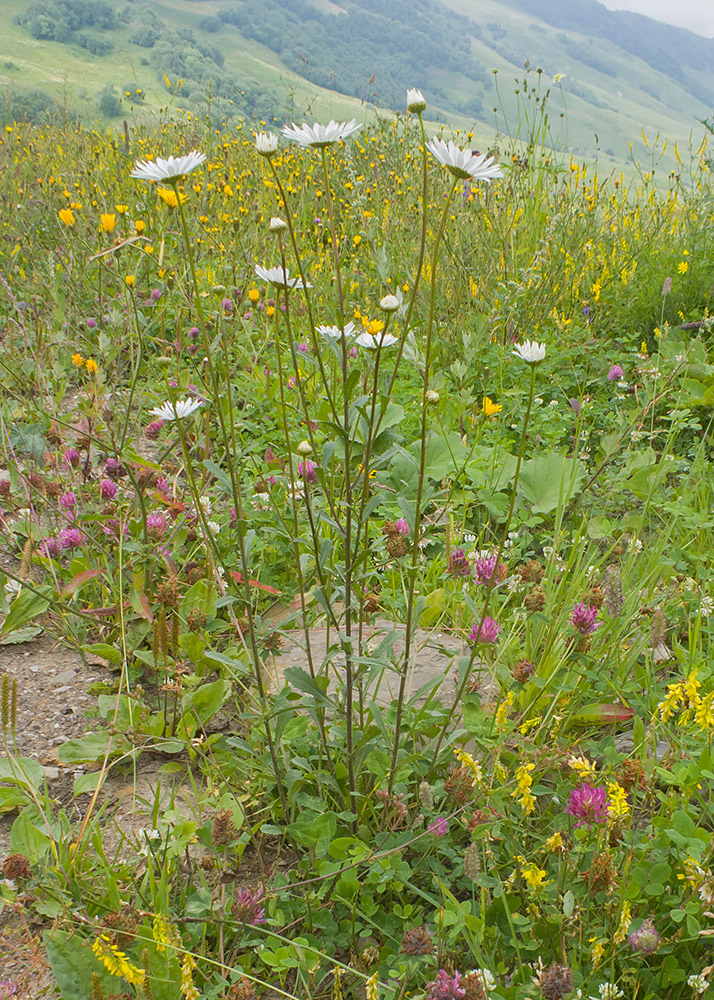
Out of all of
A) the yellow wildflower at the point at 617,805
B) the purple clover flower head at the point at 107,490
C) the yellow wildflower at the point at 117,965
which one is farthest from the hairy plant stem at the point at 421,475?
the purple clover flower head at the point at 107,490

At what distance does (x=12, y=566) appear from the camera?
2.09 m

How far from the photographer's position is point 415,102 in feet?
2.93

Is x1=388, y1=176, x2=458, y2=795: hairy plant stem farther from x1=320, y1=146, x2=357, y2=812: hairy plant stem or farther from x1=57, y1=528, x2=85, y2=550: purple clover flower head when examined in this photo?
x1=57, y1=528, x2=85, y2=550: purple clover flower head

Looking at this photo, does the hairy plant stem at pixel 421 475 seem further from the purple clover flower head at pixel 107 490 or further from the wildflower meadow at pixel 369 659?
the purple clover flower head at pixel 107 490

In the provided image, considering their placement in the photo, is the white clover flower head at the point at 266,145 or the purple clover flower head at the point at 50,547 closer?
the white clover flower head at the point at 266,145

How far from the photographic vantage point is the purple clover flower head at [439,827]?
1.14 meters

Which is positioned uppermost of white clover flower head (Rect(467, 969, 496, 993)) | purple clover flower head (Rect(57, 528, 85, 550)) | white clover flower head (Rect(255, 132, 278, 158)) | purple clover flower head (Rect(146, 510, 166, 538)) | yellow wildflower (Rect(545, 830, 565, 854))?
white clover flower head (Rect(255, 132, 278, 158))

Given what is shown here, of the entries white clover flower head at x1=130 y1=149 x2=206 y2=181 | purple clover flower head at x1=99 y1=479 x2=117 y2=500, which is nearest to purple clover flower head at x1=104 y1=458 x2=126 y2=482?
purple clover flower head at x1=99 y1=479 x2=117 y2=500

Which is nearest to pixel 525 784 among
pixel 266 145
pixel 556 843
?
pixel 556 843

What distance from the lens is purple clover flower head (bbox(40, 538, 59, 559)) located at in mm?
1927

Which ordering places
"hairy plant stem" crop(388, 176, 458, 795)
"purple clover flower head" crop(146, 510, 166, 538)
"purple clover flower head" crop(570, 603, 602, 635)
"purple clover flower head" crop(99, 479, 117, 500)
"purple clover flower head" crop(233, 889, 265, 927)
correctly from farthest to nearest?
"purple clover flower head" crop(99, 479, 117, 500) → "purple clover flower head" crop(146, 510, 166, 538) → "purple clover flower head" crop(570, 603, 602, 635) → "purple clover flower head" crop(233, 889, 265, 927) → "hairy plant stem" crop(388, 176, 458, 795)

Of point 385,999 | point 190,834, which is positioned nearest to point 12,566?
point 190,834

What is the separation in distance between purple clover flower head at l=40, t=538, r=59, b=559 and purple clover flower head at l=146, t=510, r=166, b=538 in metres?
0.29

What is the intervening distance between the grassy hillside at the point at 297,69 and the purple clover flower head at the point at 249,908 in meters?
3.83
